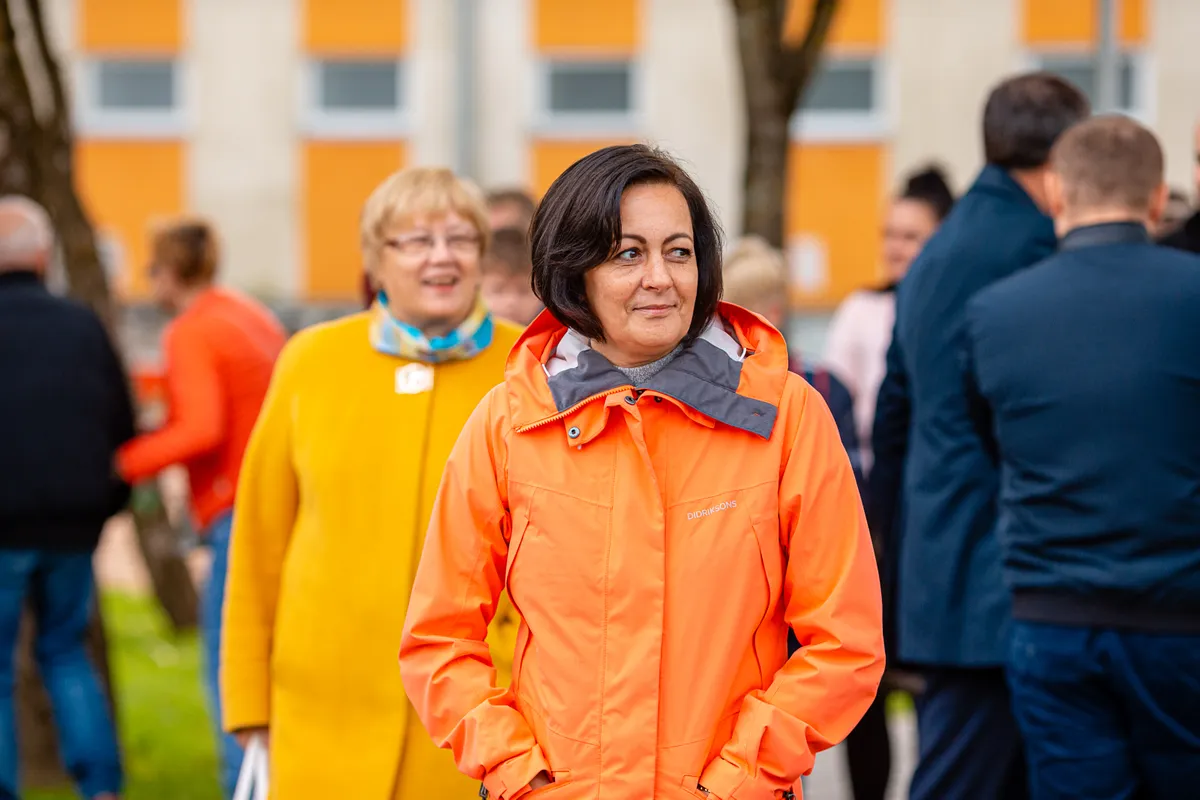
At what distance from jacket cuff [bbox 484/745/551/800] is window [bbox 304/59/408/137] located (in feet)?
63.9

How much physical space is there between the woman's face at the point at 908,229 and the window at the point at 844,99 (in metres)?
14.8

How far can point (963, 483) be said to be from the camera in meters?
4.13

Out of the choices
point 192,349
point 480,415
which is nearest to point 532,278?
point 480,415

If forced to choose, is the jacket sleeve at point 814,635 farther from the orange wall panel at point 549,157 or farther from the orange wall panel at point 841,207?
the orange wall panel at point 549,157

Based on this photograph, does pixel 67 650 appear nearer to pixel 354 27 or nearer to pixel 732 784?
pixel 732 784

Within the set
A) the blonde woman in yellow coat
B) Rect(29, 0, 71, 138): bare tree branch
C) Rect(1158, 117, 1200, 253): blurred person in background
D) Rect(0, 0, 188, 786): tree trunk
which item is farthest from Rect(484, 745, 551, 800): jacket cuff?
Rect(29, 0, 71, 138): bare tree branch

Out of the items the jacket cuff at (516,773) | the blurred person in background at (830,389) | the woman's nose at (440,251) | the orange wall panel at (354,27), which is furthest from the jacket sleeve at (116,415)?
the orange wall panel at (354,27)

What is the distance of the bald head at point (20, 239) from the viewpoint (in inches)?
225

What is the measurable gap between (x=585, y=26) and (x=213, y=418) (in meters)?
16.2

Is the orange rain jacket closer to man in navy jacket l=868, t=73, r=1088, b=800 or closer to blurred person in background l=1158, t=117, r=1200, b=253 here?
man in navy jacket l=868, t=73, r=1088, b=800

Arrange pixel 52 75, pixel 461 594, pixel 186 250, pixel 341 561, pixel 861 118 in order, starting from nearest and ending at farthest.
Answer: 1. pixel 461 594
2. pixel 341 561
3. pixel 186 250
4. pixel 52 75
5. pixel 861 118

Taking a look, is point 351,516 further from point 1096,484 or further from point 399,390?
point 1096,484

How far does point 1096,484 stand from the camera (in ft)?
11.7

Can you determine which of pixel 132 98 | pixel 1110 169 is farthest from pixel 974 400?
pixel 132 98
